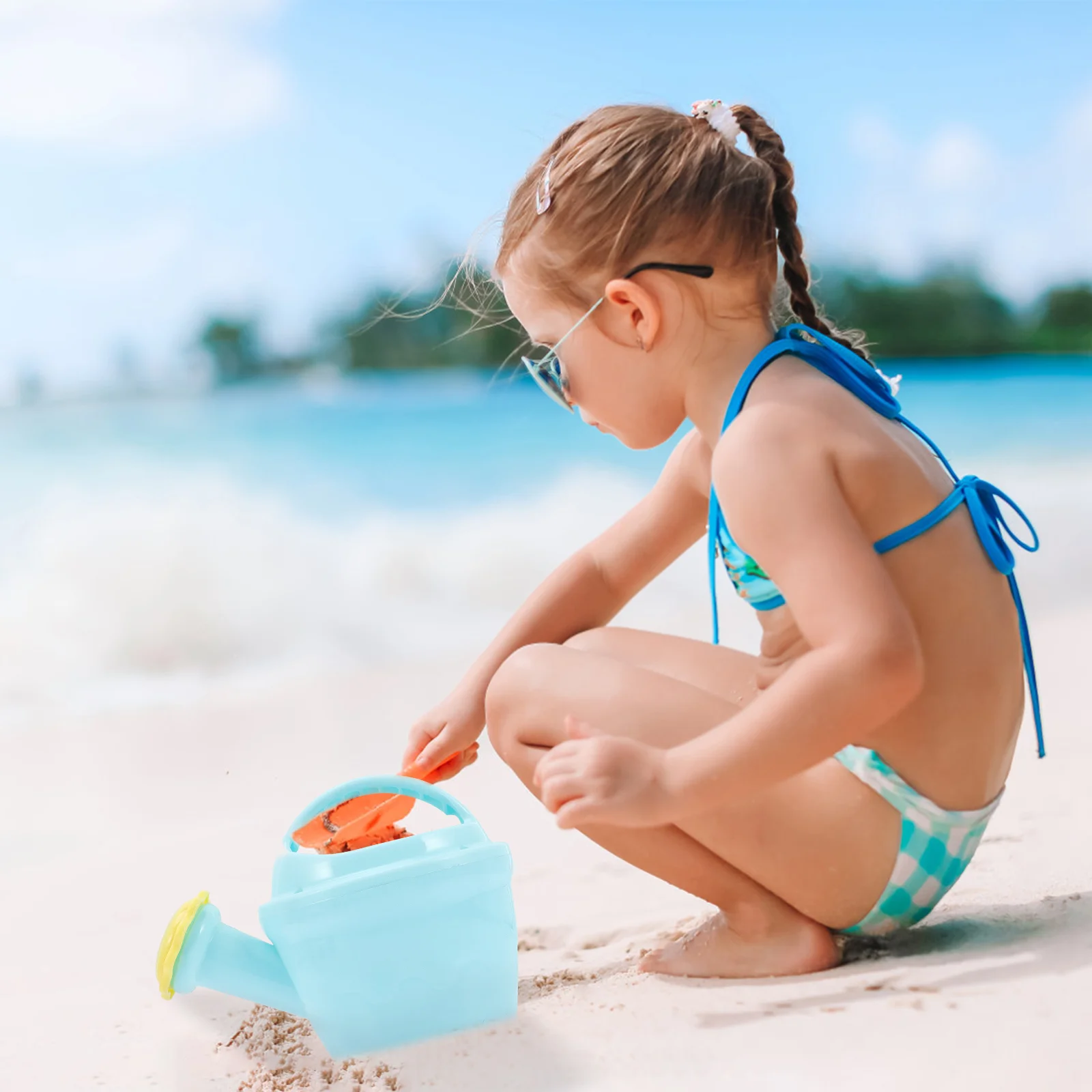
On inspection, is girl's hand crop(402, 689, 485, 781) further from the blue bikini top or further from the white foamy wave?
the white foamy wave

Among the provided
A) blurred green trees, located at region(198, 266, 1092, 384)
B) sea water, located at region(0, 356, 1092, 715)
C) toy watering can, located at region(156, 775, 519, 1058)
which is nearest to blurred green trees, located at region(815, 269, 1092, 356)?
blurred green trees, located at region(198, 266, 1092, 384)

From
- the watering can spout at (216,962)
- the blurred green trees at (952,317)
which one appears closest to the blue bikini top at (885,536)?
the watering can spout at (216,962)

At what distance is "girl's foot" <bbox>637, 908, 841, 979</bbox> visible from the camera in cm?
121

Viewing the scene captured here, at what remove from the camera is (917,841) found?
3.91 feet

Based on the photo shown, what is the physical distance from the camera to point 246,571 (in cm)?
516

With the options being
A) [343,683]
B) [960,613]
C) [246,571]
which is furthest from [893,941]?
[246,571]

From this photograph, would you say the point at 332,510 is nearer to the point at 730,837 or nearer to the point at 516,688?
the point at 516,688

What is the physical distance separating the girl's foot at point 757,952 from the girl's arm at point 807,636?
0.87ft

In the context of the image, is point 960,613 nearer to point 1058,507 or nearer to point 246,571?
point 246,571

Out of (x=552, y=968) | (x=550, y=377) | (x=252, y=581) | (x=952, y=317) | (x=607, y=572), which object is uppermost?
(x=550, y=377)

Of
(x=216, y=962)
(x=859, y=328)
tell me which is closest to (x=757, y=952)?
(x=216, y=962)

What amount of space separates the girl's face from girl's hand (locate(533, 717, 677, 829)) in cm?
40

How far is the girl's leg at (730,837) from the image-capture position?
1200 mm

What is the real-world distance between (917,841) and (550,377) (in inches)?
25.1
